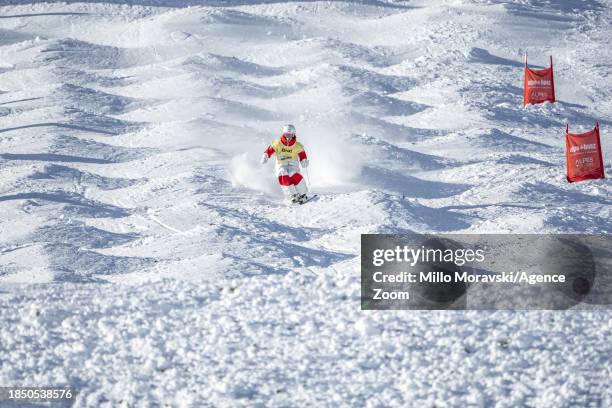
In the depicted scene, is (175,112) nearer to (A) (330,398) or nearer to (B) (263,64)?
(B) (263,64)

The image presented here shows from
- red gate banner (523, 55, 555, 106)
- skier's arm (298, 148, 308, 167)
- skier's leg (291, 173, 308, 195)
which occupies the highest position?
skier's arm (298, 148, 308, 167)

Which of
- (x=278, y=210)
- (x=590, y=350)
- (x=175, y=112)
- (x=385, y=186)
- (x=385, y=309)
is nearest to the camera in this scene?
(x=590, y=350)

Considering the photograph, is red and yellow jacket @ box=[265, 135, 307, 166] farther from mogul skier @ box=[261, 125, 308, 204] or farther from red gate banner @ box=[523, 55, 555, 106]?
red gate banner @ box=[523, 55, 555, 106]

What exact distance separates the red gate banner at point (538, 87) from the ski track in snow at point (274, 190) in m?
0.26

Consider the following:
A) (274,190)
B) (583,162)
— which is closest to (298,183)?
(274,190)

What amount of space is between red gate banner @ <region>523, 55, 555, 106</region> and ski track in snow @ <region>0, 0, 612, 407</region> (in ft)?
0.85

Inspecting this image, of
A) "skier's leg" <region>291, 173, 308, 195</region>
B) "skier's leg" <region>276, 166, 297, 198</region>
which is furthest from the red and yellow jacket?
"skier's leg" <region>291, 173, 308, 195</region>

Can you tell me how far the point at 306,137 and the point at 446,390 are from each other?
1136cm

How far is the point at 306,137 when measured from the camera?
17.3 metres

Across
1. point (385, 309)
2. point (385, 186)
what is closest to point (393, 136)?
point (385, 186)

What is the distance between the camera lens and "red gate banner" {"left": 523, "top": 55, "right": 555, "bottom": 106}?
66.5ft

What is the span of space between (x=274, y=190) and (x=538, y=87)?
8575 mm

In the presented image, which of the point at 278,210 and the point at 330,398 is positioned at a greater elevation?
the point at 330,398

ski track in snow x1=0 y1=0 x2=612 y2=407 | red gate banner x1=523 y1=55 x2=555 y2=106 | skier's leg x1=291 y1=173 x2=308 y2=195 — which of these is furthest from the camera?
red gate banner x1=523 y1=55 x2=555 y2=106
